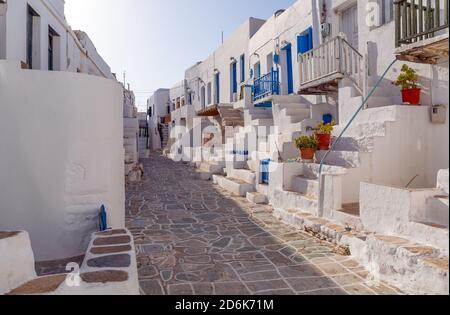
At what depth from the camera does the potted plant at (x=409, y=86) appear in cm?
699

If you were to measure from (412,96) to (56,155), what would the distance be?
6622mm

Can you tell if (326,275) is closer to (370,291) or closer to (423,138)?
(370,291)

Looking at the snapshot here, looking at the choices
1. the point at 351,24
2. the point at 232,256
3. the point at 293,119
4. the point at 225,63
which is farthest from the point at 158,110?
the point at 232,256

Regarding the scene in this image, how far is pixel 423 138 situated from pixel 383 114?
0.86 meters

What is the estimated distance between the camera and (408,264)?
3.74 meters

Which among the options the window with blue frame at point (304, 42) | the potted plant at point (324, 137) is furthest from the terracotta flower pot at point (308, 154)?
the window with blue frame at point (304, 42)

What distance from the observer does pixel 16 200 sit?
16.2 ft

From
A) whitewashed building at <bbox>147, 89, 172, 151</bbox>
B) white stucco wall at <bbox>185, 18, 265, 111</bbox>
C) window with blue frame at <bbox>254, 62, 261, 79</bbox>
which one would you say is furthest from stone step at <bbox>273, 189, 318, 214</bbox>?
whitewashed building at <bbox>147, 89, 172, 151</bbox>

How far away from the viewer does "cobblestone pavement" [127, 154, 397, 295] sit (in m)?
4.08

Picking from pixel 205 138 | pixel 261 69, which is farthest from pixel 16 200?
pixel 205 138

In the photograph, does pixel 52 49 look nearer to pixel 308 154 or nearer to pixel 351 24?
pixel 308 154

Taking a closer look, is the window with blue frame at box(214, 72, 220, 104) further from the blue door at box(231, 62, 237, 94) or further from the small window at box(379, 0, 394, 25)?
the small window at box(379, 0, 394, 25)

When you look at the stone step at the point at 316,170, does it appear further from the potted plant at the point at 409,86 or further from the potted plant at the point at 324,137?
the potted plant at the point at 409,86

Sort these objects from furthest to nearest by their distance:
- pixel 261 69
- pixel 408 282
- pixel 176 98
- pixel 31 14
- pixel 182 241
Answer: pixel 176 98 < pixel 261 69 < pixel 31 14 < pixel 182 241 < pixel 408 282
